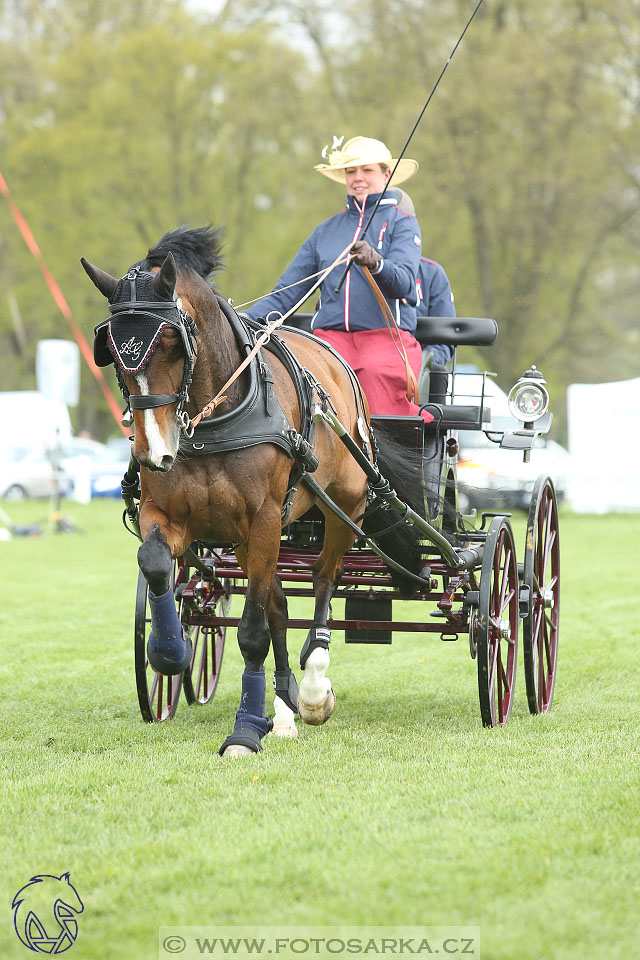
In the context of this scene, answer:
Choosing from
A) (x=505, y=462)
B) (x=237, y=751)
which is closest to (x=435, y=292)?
(x=237, y=751)

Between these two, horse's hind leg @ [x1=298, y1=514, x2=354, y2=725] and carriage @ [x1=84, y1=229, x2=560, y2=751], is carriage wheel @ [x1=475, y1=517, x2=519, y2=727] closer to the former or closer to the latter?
carriage @ [x1=84, y1=229, x2=560, y2=751]

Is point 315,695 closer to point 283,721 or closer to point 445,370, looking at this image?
point 283,721

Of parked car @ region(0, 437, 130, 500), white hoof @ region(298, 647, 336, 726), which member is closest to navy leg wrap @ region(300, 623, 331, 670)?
white hoof @ region(298, 647, 336, 726)

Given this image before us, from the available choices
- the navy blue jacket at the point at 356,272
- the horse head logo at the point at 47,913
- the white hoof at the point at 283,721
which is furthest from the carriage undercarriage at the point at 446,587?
the horse head logo at the point at 47,913

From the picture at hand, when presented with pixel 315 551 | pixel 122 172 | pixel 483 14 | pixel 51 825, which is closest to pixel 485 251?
pixel 483 14

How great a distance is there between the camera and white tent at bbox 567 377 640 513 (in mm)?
23750

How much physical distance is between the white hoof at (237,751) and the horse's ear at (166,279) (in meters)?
1.81

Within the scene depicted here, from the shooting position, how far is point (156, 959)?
2.96m

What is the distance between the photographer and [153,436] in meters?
4.38

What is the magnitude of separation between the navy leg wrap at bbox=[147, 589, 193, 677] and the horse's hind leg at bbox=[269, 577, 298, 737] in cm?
54

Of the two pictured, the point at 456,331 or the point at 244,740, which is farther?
the point at 456,331

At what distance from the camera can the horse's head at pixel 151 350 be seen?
4.38 m

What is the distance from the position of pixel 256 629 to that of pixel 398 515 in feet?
4.01

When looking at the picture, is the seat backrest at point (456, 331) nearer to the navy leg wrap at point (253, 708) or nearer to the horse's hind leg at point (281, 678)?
the horse's hind leg at point (281, 678)
